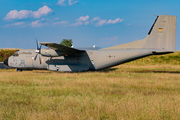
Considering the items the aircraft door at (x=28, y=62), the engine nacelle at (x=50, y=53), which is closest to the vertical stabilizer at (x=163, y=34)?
the engine nacelle at (x=50, y=53)

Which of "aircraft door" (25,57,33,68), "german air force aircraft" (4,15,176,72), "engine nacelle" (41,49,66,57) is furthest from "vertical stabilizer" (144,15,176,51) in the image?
"aircraft door" (25,57,33,68)

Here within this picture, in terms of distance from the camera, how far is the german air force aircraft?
16.8m

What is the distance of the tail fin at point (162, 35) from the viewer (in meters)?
16.7

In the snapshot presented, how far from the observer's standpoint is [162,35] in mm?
16969

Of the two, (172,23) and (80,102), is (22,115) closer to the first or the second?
(80,102)

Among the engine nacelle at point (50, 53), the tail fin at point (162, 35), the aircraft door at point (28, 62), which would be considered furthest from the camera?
the aircraft door at point (28, 62)

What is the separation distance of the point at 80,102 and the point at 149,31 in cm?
1354

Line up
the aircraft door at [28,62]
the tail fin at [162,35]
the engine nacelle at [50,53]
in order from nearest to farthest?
the tail fin at [162,35], the engine nacelle at [50,53], the aircraft door at [28,62]

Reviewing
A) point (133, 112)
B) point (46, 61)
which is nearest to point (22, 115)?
point (133, 112)

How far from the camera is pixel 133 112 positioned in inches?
218

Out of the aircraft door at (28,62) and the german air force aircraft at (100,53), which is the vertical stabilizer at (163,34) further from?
the aircraft door at (28,62)

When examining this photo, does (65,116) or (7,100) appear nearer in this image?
(65,116)

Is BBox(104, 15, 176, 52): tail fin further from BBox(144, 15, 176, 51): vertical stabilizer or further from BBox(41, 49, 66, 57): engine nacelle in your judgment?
BBox(41, 49, 66, 57): engine nacelle

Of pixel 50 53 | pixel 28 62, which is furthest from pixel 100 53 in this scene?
pixel 28 62
